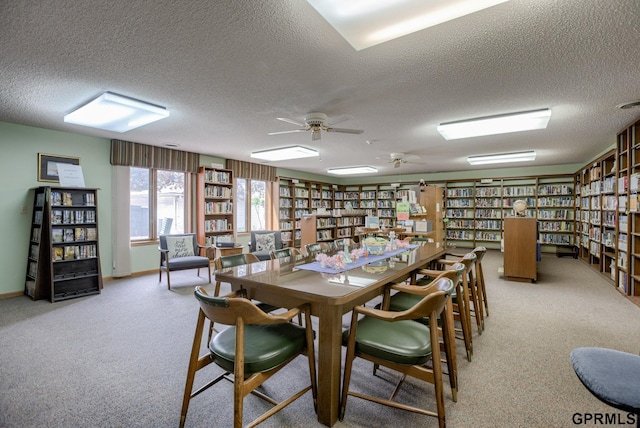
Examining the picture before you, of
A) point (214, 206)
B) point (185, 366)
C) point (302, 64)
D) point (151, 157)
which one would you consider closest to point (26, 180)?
point (151, 157)

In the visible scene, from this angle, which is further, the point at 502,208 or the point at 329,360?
the point at 502,208

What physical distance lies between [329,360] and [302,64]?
2.26 meters

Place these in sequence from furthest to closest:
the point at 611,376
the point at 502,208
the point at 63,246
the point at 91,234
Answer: the point at 502,208 < the point at 91,234 < the point at 63,246 < the point at 611,376

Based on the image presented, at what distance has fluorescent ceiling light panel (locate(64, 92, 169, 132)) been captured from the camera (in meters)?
3.23

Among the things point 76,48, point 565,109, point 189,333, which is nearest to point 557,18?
point 565,109

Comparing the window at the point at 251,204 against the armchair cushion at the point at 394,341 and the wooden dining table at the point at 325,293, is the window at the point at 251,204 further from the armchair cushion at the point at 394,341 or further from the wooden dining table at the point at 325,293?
the armchair cushion at the point at 394,341

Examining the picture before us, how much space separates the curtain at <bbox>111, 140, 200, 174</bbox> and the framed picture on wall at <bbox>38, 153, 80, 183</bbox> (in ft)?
2.24

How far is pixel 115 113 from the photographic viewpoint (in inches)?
141

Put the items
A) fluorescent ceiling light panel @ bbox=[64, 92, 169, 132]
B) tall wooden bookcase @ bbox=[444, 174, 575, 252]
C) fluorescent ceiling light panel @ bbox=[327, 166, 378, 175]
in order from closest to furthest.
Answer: fluorescent ceiling light panel @ bbox=[64, 92, 169, 132] < tall wooden bookcase @ bbox=[444, 174, 575, 252] < fluorescent ceiling light panel @ bbox=[327, 166, 378, 175]

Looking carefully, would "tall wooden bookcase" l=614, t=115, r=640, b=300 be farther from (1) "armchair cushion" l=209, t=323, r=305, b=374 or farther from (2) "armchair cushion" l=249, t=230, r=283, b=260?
(2) "armchair cushion" l=249, t=230, r=283, b=260

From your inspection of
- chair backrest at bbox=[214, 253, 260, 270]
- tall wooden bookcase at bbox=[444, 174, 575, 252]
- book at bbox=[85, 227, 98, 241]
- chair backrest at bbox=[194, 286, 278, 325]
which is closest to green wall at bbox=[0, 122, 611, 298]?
book at bbox=[85, 227, 98, 241]

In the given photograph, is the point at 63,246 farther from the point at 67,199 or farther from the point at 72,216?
the point at 67,199

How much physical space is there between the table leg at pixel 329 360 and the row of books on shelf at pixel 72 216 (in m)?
4.58

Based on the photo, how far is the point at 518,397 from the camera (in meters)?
1.98
